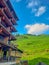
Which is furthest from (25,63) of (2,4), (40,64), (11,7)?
(11,7)

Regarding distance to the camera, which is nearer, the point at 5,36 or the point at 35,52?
the point at 5,36

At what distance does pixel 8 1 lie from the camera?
32.0m

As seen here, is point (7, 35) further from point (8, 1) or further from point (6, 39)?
point (8, 1)

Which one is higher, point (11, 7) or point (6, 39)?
point (11, 7)

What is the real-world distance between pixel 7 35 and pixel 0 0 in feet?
24.6

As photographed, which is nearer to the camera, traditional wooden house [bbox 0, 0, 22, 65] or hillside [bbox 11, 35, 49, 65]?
traditional wooden house [bbox 0, 0, 22, 65]

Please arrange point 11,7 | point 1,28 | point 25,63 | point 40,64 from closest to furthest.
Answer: point 40,64, point 25,63, point 1,28, point 11,7

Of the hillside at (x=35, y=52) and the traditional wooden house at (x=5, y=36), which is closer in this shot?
the traditional wooden house at (x=5, y=36)

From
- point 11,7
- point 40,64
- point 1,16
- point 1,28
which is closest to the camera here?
point 40,64

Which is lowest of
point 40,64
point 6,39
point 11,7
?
point 40,64

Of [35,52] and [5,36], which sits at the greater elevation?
[35,52]

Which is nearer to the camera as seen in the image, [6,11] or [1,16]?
[1,16]

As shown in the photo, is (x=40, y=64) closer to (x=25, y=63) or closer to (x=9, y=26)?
(x=25, y=63)

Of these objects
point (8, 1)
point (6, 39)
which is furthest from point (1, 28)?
point (8, 1)
